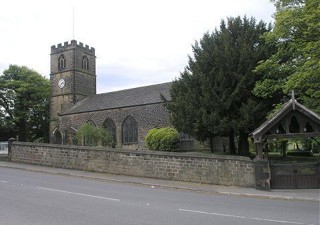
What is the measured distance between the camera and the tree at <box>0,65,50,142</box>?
168ft

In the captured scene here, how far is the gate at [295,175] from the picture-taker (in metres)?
14.9

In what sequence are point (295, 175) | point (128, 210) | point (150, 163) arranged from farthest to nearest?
point (150, 163) → point (295, 175) → point (128, 210)

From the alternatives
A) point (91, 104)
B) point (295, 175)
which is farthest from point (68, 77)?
point (295, 175)

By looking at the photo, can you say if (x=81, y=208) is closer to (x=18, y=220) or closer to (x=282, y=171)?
(x=18, y=220)

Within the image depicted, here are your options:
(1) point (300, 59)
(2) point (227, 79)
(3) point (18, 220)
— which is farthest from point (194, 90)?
(3) point (18, 220)

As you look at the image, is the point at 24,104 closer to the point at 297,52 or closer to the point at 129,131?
the point at 129,131

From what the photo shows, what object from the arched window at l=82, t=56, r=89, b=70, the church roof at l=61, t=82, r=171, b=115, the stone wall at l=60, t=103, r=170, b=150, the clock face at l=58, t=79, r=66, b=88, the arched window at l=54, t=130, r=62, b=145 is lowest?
the arched window at l=54, t=130, r=62, b=145

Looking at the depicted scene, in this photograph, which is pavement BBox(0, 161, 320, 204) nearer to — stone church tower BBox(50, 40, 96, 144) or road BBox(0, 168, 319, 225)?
road BBox(0, 168, 319, 225)

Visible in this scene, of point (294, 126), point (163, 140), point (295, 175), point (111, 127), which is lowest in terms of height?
point (295, 175)

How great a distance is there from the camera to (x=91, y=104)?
4453 centimetres

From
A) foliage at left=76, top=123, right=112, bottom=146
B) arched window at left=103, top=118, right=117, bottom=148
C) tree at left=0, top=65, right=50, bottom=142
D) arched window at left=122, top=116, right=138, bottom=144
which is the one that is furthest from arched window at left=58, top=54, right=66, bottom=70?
arched window at left=122, top=116, right=138, bottom=144

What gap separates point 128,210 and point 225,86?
16.5 metres

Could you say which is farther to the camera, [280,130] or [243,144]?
[243,144]

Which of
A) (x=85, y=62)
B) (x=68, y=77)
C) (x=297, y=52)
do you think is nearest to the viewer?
(x=297, y=52)
